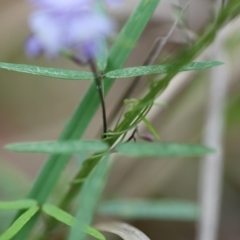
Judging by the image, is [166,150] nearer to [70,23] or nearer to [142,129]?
[70,23]

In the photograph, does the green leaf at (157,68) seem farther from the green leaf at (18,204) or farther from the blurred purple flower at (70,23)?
the green leaf at (18,204)

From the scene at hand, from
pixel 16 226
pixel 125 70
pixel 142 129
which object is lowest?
pixel 16 226

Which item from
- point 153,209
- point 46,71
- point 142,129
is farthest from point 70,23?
point 142,129

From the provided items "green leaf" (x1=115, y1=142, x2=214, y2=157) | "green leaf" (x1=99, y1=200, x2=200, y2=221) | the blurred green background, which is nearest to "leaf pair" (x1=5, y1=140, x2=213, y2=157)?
"green leaf" (x1=115, y1=142, x2=214, y2=157)

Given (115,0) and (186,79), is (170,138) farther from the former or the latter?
(115,0)

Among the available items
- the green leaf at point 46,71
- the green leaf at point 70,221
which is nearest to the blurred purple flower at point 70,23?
the green leaf at point 46,71

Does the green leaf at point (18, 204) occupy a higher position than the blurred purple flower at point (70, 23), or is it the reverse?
the blurred purple flower at point (70, 23)

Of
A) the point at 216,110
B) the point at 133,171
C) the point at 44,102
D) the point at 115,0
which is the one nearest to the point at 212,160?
the point at 216,110
